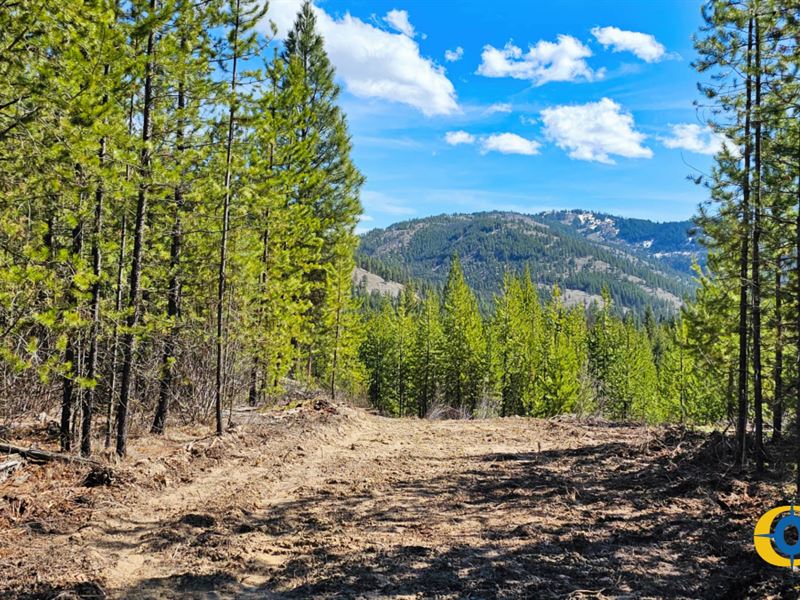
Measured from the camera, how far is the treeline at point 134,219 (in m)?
5.54

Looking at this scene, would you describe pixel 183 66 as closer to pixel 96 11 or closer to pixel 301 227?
pixel 96 11

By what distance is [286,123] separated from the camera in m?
11.0

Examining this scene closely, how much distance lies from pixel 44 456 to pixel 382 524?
514cm

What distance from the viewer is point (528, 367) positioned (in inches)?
1347

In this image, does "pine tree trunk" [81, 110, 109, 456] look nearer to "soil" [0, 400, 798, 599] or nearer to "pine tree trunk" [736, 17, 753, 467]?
"soil" [0, 400, 798, 599]

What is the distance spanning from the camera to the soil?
4660 mm

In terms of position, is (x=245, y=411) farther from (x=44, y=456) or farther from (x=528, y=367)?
(x=528, y=367)

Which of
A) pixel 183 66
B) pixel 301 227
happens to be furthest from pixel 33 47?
pixel 301 227

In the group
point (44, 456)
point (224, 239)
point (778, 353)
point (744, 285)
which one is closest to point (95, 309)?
point (44, 456)

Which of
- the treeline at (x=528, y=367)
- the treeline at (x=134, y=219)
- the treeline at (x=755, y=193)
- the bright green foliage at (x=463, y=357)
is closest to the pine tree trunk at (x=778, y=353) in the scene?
the treeline at (x=755, y=193)

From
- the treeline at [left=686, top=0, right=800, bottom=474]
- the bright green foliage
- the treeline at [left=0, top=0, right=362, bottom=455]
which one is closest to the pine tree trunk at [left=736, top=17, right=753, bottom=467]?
the treeline at [left=686, top=0, right=800, bottom=474]

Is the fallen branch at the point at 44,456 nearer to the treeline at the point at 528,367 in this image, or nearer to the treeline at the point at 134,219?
the treeline at the point at 134,219

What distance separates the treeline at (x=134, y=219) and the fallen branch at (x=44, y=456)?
0.98ft

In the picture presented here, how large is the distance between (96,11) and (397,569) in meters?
7.15
